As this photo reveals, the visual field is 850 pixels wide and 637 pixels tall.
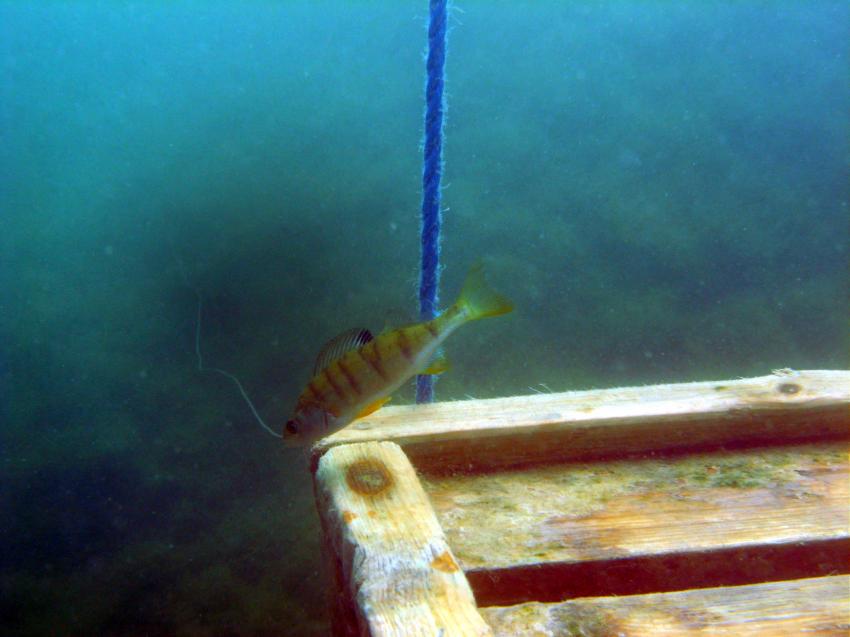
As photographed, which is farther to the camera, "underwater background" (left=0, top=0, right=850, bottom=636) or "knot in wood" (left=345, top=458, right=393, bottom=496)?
"underwater background" (left=0, top=0, right=850, bottom=636)

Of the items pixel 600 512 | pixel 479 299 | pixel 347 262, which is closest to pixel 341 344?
pixel 479 299

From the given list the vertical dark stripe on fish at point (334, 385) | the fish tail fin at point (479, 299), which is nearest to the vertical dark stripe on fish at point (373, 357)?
the vertical dark stripe on fish at point (334, 385)

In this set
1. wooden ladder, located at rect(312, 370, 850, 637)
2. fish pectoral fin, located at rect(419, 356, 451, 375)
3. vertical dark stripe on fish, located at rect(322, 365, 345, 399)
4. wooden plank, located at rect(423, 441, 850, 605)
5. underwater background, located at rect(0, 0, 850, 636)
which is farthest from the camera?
underwater background, located at rect(0, 0, 850, 636)

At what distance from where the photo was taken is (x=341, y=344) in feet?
5.12

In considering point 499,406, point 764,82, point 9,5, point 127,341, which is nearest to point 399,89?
point 764,82

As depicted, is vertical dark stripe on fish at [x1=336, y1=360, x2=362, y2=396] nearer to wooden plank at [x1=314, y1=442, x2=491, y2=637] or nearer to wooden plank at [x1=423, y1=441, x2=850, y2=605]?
wooden plank at [x1=314, y1=442, x2=491, y2=637]

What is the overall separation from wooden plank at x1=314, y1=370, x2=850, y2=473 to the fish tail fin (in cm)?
47

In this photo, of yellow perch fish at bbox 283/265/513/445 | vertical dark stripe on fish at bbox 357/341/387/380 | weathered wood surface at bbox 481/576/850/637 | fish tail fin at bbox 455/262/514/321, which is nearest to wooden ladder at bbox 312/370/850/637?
weathered wood surface at bbox 481/576/850/637

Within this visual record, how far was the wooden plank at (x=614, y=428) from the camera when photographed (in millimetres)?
1829

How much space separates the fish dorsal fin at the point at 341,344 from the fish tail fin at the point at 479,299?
0.94ft

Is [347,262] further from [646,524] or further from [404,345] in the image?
[646,524]

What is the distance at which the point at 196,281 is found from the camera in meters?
12.8

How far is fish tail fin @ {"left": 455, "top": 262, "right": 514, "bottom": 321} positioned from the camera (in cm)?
155

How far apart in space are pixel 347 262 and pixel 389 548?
11507 mm
